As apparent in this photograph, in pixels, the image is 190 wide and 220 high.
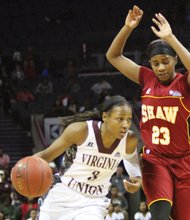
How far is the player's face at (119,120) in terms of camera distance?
4762 millimetres

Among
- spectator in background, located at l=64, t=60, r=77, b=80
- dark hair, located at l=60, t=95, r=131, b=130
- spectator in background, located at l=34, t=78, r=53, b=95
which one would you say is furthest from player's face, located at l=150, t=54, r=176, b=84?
spectator in background, located at l=64, t=60, r=77, b=80

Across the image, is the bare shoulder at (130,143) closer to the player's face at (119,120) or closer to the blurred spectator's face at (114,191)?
the player's face at (119,120)

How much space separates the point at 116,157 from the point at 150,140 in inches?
12.8

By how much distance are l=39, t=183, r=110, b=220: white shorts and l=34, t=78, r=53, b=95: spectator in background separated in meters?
12.7

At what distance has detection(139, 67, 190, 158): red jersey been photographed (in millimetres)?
4824

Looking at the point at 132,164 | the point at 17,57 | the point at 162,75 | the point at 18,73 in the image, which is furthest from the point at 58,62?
the point at 162,75

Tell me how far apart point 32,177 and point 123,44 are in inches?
61.1

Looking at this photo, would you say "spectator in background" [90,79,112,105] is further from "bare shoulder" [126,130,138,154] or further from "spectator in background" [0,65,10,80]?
"bare shoulder" [126,130,138,154]

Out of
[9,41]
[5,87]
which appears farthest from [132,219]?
[9,41]

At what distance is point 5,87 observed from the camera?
1811 centimetres

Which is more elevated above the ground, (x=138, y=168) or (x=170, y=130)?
(x=170, y=130)

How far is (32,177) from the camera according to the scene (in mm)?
4555

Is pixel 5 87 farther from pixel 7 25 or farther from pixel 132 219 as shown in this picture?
pixel 132 219

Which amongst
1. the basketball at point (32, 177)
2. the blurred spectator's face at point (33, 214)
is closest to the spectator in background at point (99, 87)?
the blurred spectator's face at point (33, 214)
